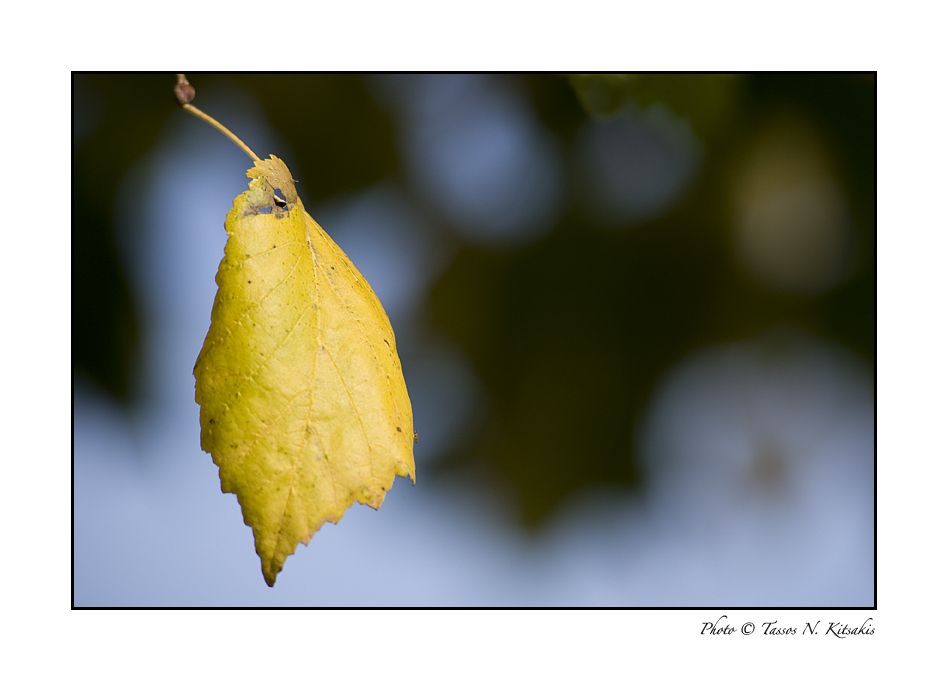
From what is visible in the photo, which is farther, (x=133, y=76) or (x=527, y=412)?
(x=527, y=412)

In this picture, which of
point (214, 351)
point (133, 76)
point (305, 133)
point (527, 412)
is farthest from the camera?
point (527, 412)

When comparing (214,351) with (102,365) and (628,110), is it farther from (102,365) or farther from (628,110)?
(628,110)

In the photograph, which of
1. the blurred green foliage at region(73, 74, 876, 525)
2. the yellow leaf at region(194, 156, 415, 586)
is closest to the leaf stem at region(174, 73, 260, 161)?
the yellow leaf at region(194, 156, 415, 586)

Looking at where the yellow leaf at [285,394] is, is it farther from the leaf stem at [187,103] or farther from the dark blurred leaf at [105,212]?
the dark blurred leaf at [105,212]

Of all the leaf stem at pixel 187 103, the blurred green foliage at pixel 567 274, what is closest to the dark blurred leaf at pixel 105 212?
the blurred green foliage at pixel 567 274

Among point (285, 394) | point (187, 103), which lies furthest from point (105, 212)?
point (285, 394)

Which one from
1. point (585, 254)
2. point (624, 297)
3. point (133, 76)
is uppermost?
point (133, 76)
